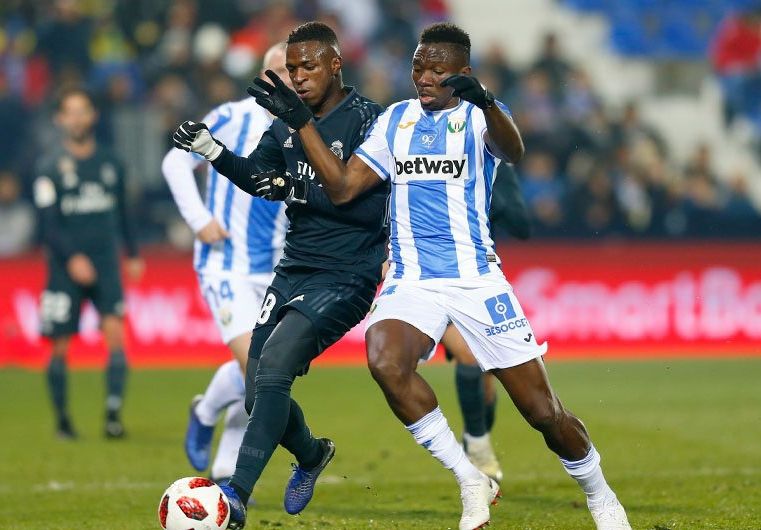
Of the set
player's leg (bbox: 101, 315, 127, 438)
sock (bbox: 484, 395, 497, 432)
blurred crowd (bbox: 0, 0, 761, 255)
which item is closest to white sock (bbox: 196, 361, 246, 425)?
sock (bbox: 484, 395, 497, 432)

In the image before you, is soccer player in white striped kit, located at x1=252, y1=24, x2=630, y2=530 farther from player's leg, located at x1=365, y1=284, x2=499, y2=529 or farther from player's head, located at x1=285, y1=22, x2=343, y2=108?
player's head, located at x1=285, y1=22, x2=343, y2=108

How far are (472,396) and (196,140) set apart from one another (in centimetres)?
274

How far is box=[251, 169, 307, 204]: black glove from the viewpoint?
6.01m

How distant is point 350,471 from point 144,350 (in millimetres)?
6708

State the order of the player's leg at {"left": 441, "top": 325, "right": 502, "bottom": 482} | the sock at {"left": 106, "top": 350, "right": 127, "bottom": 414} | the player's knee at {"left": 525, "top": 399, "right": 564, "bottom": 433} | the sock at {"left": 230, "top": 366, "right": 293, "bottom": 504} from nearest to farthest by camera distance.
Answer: the sock at {"left": 230, "top": 366, "right": 293, "bottom": 504}, the player's knee at {"left": 525, "top": 399, "right": 564, "bottom": 433}, the player's leg at {"left": 441, "top": 325, "right": 502, "bottom": 482}, the sock at {"left": 106, "top": 350, "right": 127, "bottom": 414}

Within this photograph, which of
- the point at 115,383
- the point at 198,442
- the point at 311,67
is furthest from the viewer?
the point at 115,383

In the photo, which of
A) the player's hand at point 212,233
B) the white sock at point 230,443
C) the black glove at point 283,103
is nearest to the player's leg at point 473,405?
the white sock at point 230,443

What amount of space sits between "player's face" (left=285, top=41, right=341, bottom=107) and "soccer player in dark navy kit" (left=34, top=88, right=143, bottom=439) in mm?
5221

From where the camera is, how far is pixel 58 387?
10.9m

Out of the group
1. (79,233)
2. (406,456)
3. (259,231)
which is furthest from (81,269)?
(259,231)

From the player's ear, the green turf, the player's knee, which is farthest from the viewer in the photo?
the green turf

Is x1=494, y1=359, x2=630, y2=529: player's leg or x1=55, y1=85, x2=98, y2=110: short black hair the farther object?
x1=55, y1=85, x2=98, y2=110: short black hair

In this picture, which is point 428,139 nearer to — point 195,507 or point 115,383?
point 195,507

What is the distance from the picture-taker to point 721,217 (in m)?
16.5
